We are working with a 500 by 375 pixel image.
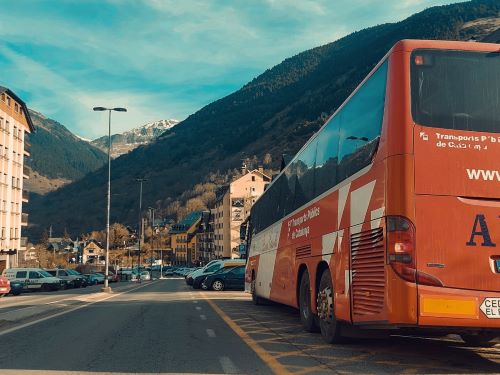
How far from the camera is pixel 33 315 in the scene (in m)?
16.4

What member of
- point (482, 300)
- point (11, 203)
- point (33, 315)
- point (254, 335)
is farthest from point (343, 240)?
point (11, 203)

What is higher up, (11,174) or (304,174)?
(11,174)

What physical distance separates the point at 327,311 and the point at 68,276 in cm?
4292

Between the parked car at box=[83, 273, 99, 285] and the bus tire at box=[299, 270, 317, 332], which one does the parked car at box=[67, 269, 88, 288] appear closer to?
the parked car at box=[83, 273, 99, 285]

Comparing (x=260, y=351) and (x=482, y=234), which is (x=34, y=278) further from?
(x=482, y=234)

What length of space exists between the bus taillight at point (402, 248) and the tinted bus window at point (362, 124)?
1.24m

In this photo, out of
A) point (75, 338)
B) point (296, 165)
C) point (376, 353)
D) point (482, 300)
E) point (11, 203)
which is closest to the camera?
point (482, 300)

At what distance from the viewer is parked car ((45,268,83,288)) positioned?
4771 centimetres

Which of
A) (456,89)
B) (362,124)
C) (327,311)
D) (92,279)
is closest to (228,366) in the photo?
(327,311)

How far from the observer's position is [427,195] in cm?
700

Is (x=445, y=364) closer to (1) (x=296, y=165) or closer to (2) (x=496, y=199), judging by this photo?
(2) (x=496, y=199)

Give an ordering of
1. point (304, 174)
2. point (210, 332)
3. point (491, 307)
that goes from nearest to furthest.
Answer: point (491, 307)
point (210, 332)
point (304, 174)

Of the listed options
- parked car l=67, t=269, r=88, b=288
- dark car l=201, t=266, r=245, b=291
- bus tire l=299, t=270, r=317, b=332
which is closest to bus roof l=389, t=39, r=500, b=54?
bus tire l=299, t=270, r=317, b=332

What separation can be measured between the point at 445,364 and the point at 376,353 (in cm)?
124
